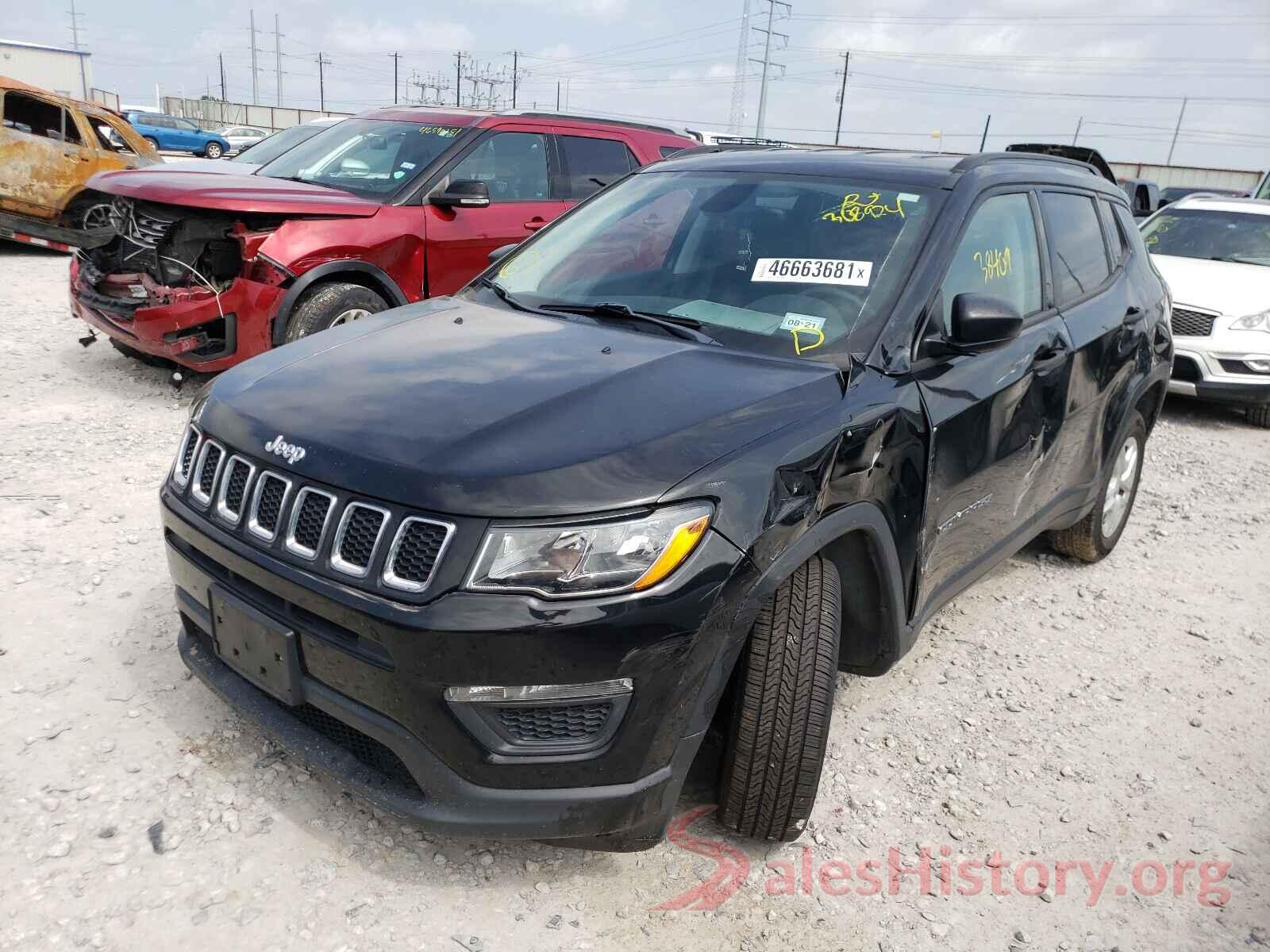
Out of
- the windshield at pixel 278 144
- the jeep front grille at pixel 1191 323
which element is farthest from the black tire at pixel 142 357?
the jeep front grille at pixel 1191 323

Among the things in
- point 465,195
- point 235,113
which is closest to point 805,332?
point 465,195

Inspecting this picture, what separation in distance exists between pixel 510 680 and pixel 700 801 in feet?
3.18

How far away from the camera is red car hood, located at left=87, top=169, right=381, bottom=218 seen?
17.3 feet

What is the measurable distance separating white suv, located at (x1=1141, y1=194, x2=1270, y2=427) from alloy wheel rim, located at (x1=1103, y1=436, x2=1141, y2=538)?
3307 mm

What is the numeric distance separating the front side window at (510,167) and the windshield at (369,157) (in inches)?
7.6

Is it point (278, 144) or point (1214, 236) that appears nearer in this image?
point (278, 144)

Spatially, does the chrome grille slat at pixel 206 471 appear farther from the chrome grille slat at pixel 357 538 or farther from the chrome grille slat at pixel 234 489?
the chrome grille slat at pixel 357 538

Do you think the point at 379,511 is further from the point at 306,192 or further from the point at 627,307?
the point at 306,192

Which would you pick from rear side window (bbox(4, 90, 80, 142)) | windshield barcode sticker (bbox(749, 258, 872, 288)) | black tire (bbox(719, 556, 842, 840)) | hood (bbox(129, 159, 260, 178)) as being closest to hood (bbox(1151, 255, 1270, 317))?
windshield barcode sticker (bbox(749, 258, 872, 288))

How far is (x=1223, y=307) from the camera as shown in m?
7.62

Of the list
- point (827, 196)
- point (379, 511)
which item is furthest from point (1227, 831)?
point (379, 511)

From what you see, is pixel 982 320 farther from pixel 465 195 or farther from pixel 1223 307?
pixel 1223 307

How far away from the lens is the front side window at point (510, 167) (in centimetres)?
630

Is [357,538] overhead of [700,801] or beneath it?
overhead
